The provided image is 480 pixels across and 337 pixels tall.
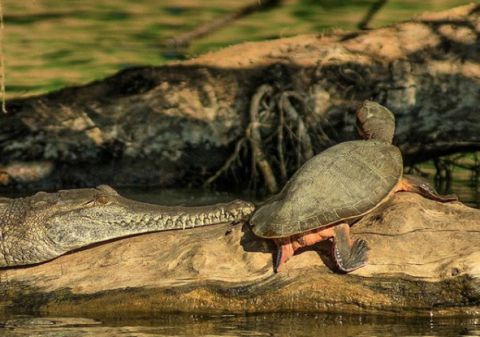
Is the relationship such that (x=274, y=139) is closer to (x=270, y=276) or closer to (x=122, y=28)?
(x=122, y=28)

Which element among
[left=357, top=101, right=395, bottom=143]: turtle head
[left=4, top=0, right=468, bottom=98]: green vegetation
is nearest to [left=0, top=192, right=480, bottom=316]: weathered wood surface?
[left=357, top=101, right=395, bottom=143]: turtle head

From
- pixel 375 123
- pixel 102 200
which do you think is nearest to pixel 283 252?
pixel 375 123

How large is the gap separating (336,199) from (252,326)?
97 cm

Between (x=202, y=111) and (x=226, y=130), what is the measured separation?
357 mm

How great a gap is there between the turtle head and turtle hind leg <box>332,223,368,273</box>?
107 centimetres

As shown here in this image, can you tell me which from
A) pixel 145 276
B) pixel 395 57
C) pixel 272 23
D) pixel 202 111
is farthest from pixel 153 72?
pixel 145 276

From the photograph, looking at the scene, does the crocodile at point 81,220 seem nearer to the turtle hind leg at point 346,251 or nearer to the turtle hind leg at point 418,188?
the turtle hind leg at point 346,251

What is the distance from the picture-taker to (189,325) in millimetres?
7234

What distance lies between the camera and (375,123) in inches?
321

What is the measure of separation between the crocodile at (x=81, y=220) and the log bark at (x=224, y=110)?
4.45 meters

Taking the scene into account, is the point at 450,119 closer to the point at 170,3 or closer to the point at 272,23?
the point at 272,23

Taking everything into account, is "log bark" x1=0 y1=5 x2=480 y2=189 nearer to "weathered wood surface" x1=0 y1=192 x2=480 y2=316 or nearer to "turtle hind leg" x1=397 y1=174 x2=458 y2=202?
"turtle hind leg" x1=397 y1=174 x2=458 y2=202

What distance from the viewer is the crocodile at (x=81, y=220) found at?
806cm

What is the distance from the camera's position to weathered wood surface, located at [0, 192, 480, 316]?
7027mm
